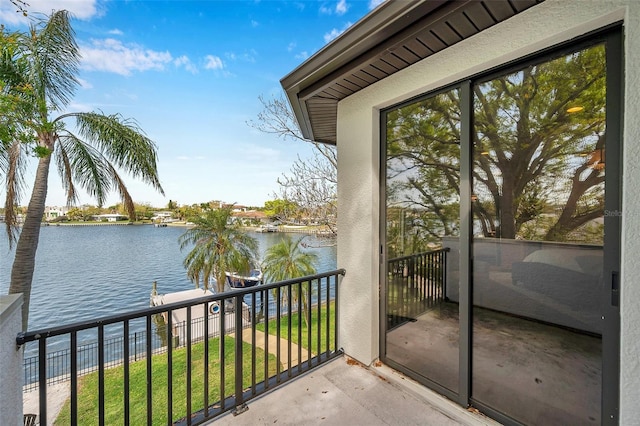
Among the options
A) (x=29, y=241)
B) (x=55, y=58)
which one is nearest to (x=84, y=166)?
(x=29, y=241)

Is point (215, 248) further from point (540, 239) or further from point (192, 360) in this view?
point (540, 239)

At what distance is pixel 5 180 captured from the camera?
5223 mm

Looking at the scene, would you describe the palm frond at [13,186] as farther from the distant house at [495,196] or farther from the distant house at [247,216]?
the distant house at [247,216]

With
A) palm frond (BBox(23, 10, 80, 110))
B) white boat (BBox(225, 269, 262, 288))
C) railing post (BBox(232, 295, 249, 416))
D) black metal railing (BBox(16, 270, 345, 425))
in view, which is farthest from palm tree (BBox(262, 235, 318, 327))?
railing post (BBox(232, 295, 249, 416))

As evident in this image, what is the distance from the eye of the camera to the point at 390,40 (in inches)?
66.3

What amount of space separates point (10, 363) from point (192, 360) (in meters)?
10.3

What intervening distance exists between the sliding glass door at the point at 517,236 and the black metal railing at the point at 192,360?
1042 mm

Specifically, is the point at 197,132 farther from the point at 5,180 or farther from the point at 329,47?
the point at 329,47

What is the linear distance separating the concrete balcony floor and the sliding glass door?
121mm

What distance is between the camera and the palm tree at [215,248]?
45.6 ft

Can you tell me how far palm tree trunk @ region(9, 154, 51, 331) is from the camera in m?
5.66

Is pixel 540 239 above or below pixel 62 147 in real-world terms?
below

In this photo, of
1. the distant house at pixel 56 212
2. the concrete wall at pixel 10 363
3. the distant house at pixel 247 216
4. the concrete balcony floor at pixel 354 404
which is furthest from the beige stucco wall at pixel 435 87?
the distant house at pixel 247 216

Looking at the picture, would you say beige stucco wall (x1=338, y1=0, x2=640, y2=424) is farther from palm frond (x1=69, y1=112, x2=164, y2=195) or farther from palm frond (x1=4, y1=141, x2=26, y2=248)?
palm frond (x1=4, y1=141, x2=26, y2=248)
